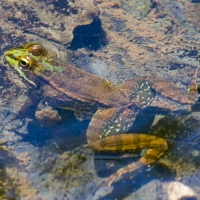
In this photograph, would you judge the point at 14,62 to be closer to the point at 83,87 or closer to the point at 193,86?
the point at 83,87

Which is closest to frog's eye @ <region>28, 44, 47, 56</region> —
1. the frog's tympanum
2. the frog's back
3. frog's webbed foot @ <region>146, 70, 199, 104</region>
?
the frog's tympanum

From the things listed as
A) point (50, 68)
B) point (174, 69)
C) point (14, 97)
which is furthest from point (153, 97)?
point (14, 97)

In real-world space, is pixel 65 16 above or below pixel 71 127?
above

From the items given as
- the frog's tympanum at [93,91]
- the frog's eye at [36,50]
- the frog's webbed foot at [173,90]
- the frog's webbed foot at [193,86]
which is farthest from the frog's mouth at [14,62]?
the frog's webbed foot at [193,86]

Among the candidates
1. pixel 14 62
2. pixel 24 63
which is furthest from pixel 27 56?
pixel 14 62

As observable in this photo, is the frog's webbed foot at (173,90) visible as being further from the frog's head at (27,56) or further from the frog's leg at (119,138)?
the frog's head at (27,56)

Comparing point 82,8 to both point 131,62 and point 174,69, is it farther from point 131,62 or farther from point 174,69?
point 174,69

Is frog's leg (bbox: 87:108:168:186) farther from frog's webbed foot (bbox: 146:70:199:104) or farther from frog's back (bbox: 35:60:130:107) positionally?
frog's webbed foot (bbox: 146:70:199:104)
